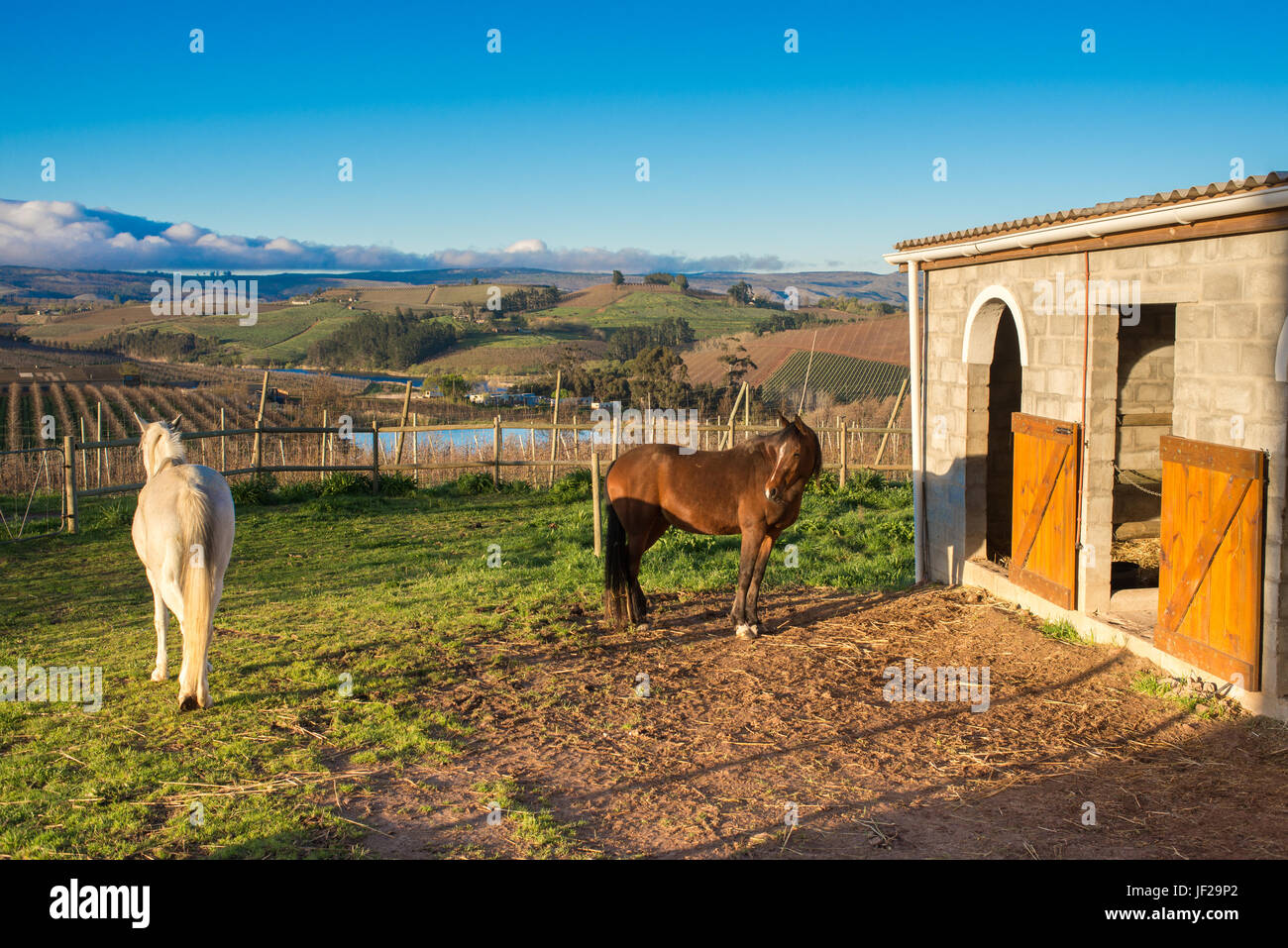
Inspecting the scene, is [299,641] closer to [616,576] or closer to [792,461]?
[616,576]

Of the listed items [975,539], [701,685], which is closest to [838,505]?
[975,539]

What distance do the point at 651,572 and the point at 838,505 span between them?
482 cm

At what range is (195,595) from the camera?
5785 mm

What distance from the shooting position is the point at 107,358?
162ft

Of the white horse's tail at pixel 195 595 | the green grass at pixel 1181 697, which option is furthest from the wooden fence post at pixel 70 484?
the green grass at pixel 1181 697

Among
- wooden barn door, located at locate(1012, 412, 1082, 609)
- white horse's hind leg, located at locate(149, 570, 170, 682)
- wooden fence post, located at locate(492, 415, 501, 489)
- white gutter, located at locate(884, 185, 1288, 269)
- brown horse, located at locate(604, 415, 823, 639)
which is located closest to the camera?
white gutter, located at locate(884, 185, 1288, 269)

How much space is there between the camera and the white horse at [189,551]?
5.80m

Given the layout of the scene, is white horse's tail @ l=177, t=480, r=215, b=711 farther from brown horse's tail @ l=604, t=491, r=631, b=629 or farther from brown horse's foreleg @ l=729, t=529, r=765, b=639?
brown horse's foreleg @ l=729, t=529, r=765, b=639

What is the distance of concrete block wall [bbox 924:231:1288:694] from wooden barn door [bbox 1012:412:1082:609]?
12cm

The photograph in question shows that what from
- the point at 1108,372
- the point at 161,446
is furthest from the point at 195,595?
the point at 1108,372

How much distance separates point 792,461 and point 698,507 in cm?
101

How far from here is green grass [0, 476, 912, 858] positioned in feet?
14.6

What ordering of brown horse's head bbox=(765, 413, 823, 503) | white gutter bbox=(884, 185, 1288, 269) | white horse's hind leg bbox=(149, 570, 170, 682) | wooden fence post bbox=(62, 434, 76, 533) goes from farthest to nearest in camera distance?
wooden fence post bbox=(62, 434, 76, 533)
brown horse's head bbox=(765, 413, 823, 503)
white horse's hind leg bbox=(149, 570, 170, 682)
white gutter bbox=(884, 185, 1288, 269)

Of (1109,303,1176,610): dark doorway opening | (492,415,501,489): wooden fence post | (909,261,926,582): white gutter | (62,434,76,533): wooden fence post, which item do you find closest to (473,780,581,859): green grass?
(909,261,926,582): white gutter
